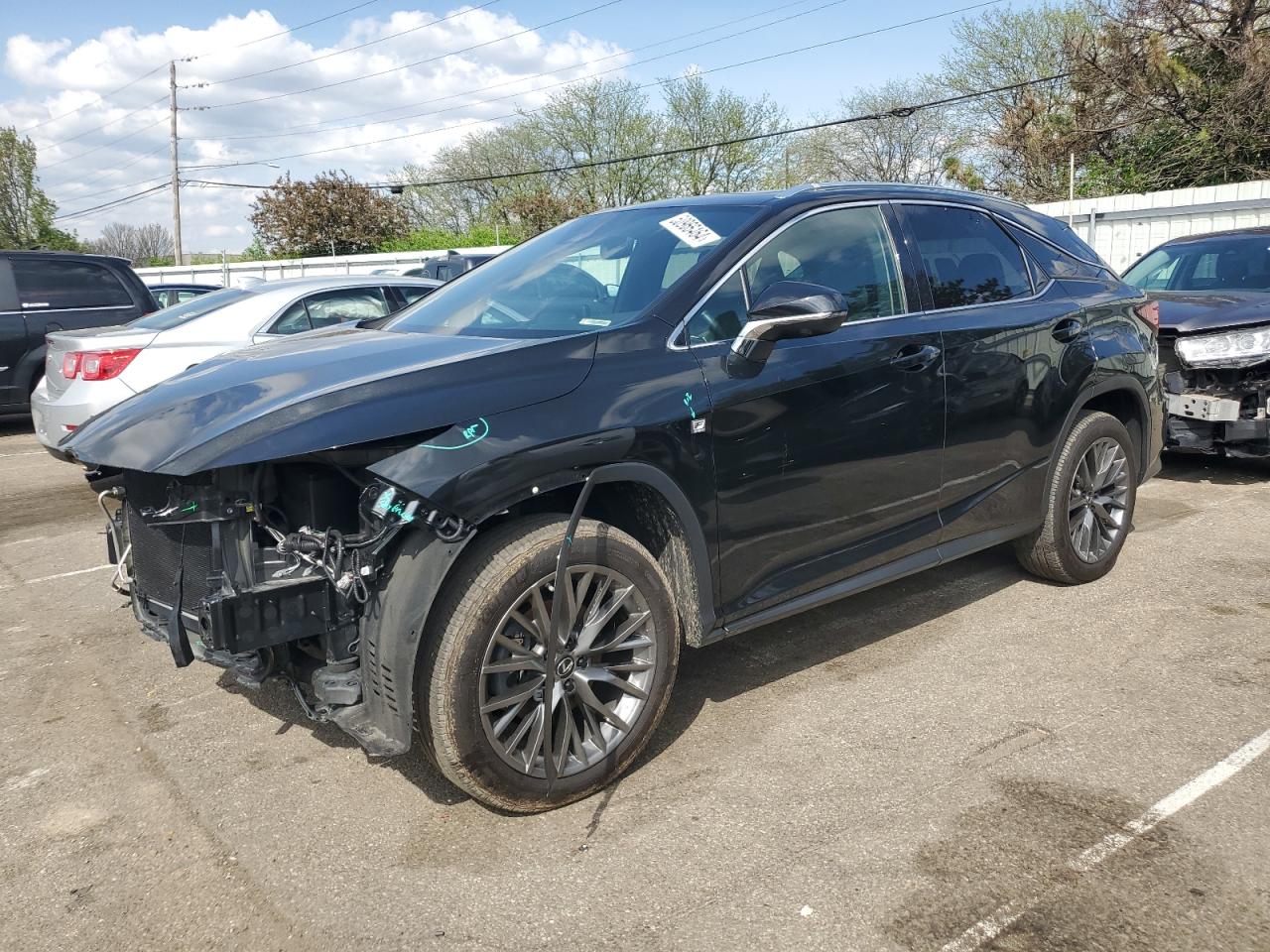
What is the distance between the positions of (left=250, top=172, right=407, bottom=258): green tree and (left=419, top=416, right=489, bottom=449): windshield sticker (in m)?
44.3

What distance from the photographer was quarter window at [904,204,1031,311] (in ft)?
13.9

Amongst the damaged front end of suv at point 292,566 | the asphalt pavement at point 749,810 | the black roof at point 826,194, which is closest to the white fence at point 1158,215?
the black roof at point 826,194

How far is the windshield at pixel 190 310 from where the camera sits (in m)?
7.77

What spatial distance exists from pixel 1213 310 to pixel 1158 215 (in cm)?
1007

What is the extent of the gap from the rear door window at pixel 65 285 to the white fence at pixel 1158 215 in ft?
42.2

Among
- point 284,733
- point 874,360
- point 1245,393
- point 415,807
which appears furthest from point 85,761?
point 1245,393

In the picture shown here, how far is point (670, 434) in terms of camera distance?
3213 mm

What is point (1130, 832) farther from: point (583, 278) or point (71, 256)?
point (71, 256)

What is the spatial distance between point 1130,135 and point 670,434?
26910mm

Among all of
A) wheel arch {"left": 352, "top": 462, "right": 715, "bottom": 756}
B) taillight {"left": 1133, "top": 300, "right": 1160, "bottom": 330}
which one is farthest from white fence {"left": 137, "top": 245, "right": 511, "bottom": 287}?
wheel arch {"left": 352, "top": 462, "right": 715, "bottom": 756}

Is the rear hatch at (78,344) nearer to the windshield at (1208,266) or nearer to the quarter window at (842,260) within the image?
the quarter window at (842,260)

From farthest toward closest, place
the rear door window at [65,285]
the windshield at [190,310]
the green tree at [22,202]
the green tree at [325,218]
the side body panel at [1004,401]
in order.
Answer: the green tree at [22,202], the green tree at [325,218], the rear door window at [65,285], the windshield at [190,310], the side body panel at [1004,401]

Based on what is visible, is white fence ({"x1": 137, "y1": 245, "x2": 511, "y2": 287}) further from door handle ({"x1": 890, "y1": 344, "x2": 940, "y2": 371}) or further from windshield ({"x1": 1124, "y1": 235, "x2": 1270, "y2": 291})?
door handle ({"x1": 890, "y1": 344, "x2": 940, "y2": 371})

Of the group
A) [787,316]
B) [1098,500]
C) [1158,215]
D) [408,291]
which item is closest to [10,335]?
[408,291]
